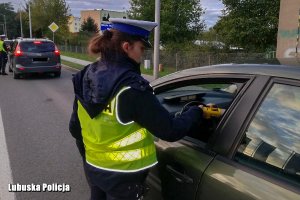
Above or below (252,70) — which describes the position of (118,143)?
below

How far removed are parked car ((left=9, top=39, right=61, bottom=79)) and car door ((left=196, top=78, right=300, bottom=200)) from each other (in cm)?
1430

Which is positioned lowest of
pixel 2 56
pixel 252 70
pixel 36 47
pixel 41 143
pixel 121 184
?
pixel 41 143

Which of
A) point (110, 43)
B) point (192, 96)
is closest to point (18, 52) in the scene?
point (192, 96)

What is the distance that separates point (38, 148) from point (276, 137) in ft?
14.6

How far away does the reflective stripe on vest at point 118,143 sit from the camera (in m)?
2.08

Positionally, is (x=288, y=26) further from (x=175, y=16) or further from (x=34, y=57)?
(x=34, y=57)

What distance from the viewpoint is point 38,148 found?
564cm

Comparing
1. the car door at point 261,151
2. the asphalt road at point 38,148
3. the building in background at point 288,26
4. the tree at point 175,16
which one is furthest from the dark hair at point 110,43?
the tree at point 175,16

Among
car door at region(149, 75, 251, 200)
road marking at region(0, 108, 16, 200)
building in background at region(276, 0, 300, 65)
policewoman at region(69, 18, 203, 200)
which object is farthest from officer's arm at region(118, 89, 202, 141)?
building in background at region(276, 0, 300, 65)

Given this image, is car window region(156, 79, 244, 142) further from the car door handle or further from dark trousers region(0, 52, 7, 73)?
dark trousers region(0, 52, 7, 73)

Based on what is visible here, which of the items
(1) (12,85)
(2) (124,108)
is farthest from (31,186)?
(1) (12,85)

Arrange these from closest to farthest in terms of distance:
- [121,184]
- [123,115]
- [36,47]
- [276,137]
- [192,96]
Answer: [276,137] < [123,115] < [121,184] < [192,96] < [36,47]

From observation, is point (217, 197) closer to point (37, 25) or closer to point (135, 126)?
point (135, 126)

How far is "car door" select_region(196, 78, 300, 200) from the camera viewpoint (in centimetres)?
176
